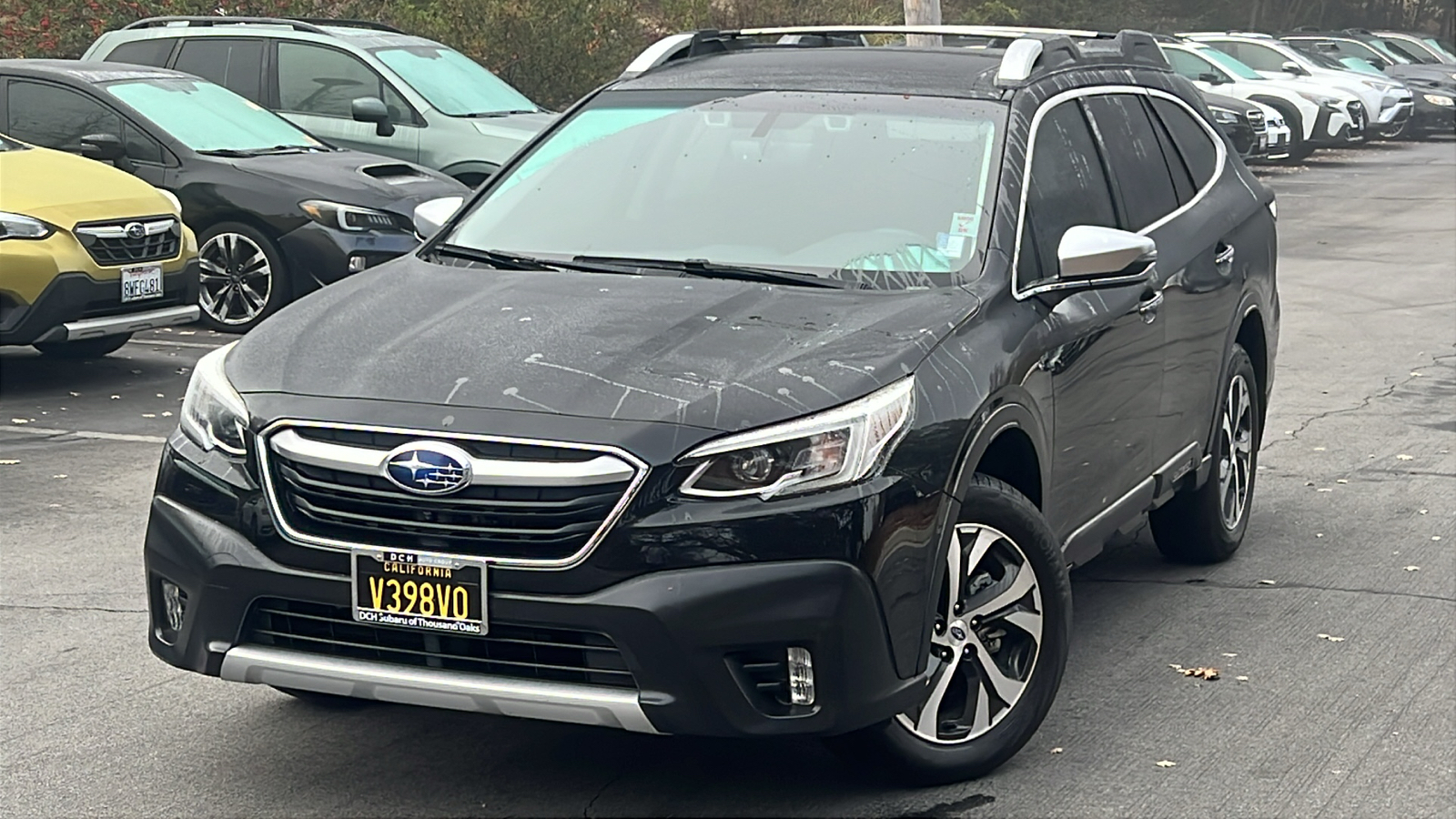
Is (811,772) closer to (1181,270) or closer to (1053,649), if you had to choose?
(1053,649)

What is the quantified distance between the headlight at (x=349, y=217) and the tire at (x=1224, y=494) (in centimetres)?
654

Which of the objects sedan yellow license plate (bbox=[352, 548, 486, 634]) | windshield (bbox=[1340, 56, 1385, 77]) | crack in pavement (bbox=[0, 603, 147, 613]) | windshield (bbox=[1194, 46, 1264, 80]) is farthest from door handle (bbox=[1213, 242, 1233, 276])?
windshield (bbox=[1340, 56, 1385, 77])

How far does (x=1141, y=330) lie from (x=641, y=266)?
157cm

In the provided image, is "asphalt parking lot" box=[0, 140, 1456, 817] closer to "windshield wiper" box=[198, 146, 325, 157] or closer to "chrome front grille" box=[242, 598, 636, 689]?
"chrome front grille" box=[242, 598, 636, 689]

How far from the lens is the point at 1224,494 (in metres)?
6.96

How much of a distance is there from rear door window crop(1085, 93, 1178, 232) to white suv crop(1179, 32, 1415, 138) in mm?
25460

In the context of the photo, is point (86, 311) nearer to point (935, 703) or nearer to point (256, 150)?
point (256, 150)

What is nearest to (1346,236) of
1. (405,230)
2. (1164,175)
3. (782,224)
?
(405,230)

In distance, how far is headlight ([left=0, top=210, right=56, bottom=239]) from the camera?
390 inches

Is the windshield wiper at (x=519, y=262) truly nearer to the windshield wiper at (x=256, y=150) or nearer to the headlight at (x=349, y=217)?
the headlight at (x=349, y=217)

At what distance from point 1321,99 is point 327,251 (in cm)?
2184

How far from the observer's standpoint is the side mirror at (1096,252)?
5090 mm

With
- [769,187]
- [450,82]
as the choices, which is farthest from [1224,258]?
[450,82]

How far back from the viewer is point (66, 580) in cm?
654
